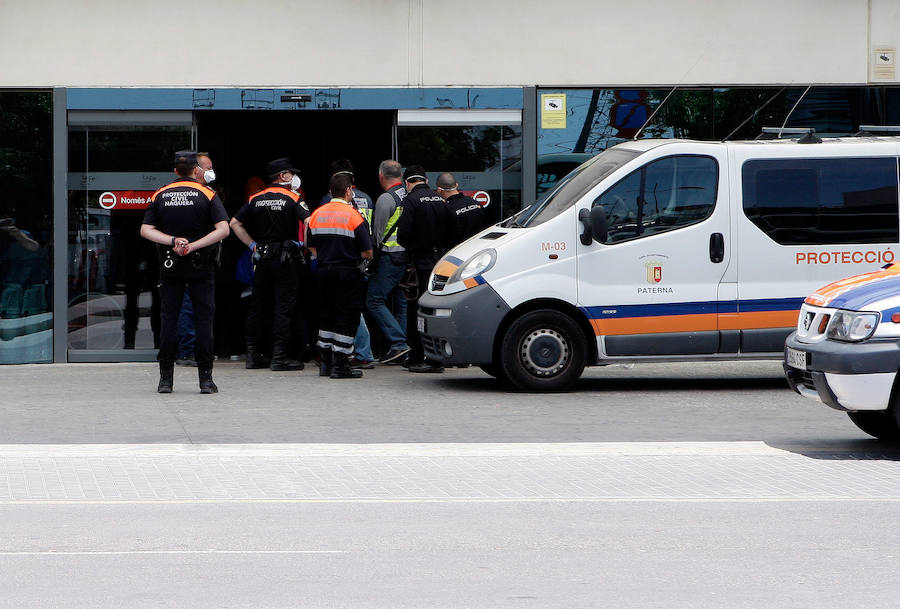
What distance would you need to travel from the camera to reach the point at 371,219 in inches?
571

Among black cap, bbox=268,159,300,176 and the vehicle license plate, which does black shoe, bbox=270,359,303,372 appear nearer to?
black cap, bbox=268,159,300,176

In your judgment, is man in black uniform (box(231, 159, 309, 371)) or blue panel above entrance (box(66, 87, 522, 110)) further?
blue panel above entrance (box(66, 87, 522, 110))

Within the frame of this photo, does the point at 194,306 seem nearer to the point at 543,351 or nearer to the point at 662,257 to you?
the point at 543,351

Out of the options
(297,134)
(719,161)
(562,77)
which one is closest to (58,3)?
(297,134)

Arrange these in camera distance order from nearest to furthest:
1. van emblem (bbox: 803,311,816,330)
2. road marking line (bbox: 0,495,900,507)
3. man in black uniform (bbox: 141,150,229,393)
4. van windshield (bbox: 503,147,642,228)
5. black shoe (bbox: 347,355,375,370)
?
road marking line (bbox: 0,495,900,507) < van emblem (bbox: 803,311,816,330) < man in black uniform (bbox: 141,150,229,393) < van windshield (bbox: 503,147,642,228) < black shoe (bbox: 347,355,375,370)

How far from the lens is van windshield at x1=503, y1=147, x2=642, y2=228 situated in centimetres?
1210

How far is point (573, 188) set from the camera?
40.4 ft

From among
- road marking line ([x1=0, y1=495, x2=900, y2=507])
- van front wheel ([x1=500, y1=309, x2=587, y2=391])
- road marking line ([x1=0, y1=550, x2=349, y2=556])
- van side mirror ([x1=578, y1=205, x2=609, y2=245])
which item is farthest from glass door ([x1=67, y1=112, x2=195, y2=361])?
road marking line ([x1=0, y1=550, x2=349, y2=556])

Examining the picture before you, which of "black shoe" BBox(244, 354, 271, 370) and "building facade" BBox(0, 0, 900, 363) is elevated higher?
"building facade" BBox(0, 0, 900, 363)

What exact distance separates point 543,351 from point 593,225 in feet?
3.83

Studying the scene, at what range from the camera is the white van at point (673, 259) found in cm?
1194

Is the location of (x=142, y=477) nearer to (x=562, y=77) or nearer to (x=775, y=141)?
(x=775, y=141)

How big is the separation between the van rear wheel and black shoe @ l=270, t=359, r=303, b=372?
6.17 metres

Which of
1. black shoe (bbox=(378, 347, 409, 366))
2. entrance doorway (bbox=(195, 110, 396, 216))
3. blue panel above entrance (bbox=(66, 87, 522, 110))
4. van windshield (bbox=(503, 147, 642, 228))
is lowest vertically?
black shoe (bbox=(378, 347, 409, 366))
